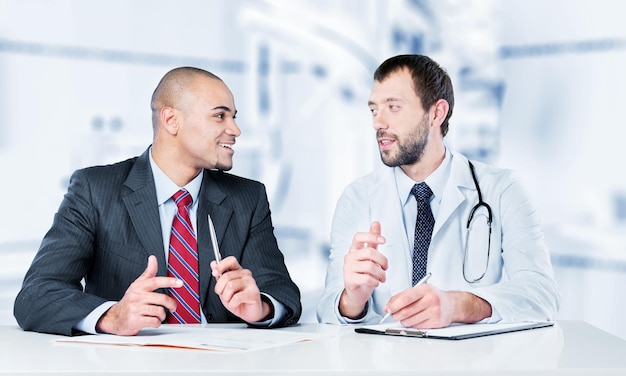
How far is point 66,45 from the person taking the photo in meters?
4.05

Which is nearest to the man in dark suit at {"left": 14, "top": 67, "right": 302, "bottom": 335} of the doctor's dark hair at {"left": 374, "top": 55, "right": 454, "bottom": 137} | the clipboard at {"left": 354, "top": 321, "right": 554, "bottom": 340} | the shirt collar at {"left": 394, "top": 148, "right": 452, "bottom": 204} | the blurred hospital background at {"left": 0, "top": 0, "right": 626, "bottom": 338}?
the clipboard at {"left": 354, "top": 321, "right": 554, "bottom": 340}

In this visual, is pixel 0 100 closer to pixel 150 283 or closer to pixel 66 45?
pixel 66 45

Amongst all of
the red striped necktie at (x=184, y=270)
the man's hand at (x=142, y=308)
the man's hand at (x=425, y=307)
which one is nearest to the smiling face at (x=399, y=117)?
the red striped necktie at (x=184, y=270)

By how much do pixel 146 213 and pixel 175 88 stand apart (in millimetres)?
548

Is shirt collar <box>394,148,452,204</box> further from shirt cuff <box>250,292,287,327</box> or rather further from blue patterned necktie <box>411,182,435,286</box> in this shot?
shirt cuff <box>250,292,287,327</box>

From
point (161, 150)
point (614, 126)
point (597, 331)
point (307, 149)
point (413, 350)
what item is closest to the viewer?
point (413, 350)

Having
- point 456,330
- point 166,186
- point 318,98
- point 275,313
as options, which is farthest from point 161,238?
point 318,98

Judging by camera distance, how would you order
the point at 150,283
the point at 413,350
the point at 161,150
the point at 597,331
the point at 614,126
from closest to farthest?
the point at 413,350, the point at 150,283, the point at 597,331, the point at 161,150, the point at 614,126

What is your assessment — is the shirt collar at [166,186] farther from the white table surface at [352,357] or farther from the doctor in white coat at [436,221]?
the white table surface at [352,357]

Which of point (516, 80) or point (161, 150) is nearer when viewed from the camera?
point (161, 150)

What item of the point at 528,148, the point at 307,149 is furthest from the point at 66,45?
the point at 528,148

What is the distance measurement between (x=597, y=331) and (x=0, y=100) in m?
3.08

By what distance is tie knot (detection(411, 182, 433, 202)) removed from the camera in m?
2.66

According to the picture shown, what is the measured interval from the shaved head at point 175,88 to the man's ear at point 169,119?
0.02 meters
